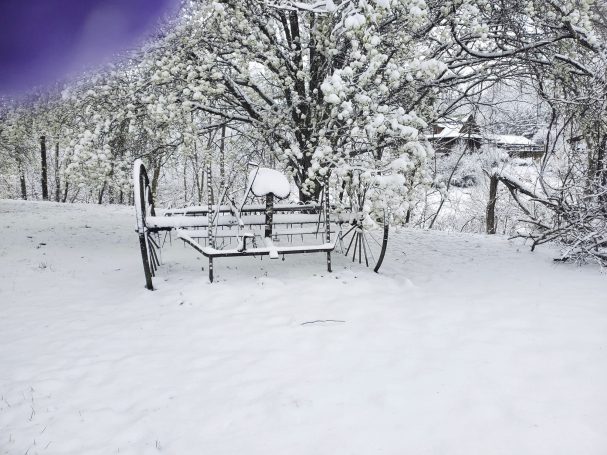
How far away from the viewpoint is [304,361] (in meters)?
4.26

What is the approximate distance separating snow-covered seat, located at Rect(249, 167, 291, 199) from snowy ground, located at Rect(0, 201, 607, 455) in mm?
1342

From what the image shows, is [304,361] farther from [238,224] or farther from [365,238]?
[365,238]

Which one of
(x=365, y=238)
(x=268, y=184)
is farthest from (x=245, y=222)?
(x=365, y=238)

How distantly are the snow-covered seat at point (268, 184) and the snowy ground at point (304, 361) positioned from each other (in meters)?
1.34

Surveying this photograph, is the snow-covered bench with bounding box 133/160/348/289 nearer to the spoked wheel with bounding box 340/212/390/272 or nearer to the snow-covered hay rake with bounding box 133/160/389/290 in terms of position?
the snow-covered hay rake with bounding box 133/160/389/290

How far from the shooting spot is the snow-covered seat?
21.4 feet

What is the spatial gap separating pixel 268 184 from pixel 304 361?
306 cm

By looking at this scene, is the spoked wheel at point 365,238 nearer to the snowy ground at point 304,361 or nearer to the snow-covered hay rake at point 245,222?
the snow-covered hay rake at point 245,222

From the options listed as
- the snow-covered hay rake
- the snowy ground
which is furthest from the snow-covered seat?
the snowy ground

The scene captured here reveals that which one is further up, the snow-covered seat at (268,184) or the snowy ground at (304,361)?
the snow-covered seat at (268,184)

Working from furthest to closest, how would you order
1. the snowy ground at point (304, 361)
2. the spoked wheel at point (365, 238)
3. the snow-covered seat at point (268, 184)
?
the snow-covered seat at point (268, 184) → the spoked wheel at point (365, 238) → the snowy ground at point (304, 361)

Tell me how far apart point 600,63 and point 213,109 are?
702 centimetres

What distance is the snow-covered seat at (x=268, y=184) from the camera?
21.4 ft

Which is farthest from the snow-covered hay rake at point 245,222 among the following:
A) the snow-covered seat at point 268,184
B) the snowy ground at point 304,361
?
the snowy ground at point 304,361
